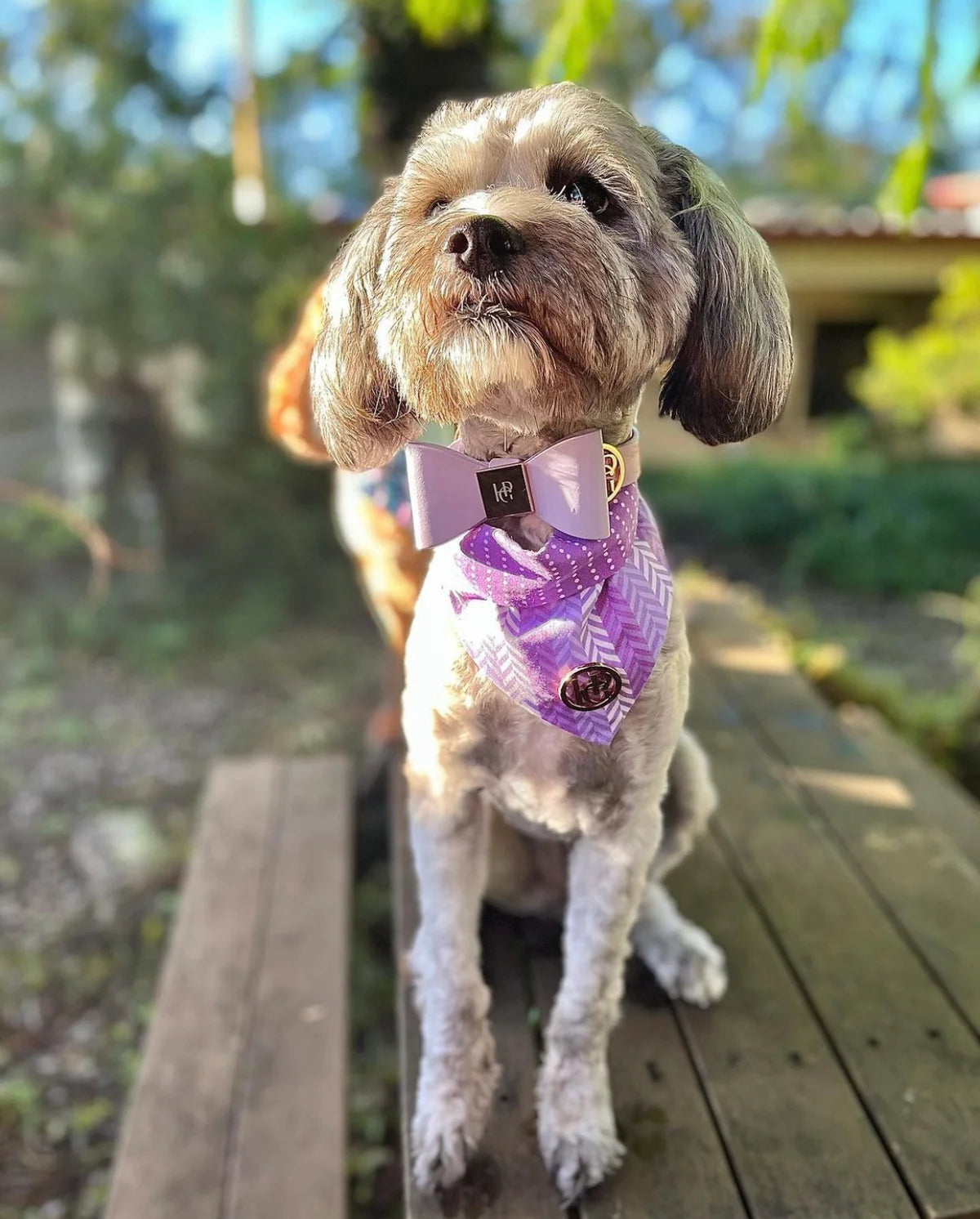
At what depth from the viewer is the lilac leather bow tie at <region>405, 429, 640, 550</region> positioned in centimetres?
138

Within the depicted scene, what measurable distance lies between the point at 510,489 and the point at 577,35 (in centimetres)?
179

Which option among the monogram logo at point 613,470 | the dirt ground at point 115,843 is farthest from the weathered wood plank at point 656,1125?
the monogram logo at point 613,470

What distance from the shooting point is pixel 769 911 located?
2.32 m

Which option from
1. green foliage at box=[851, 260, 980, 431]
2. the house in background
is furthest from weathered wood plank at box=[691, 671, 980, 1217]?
the house in background

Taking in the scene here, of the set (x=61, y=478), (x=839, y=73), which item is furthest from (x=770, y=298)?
(x=61, y=478)

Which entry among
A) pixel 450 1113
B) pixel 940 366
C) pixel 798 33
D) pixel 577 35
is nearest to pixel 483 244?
pixel 450 1113

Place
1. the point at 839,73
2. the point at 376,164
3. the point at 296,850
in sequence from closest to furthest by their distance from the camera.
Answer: the point at 296,850
the point at 839,73
the point at 376,164

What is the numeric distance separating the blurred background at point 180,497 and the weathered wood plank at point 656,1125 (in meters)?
1.06

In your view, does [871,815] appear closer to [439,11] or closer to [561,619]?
[561,619]

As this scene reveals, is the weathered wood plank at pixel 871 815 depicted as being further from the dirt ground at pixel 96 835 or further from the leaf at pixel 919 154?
the dirt ground at pixel 96 835

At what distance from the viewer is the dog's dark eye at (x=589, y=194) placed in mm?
1324

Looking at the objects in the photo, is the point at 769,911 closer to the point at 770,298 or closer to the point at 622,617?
the point at 622,617

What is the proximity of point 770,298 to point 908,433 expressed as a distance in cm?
844

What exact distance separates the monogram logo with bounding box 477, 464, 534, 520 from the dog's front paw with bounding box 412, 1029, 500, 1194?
3.28 ft
